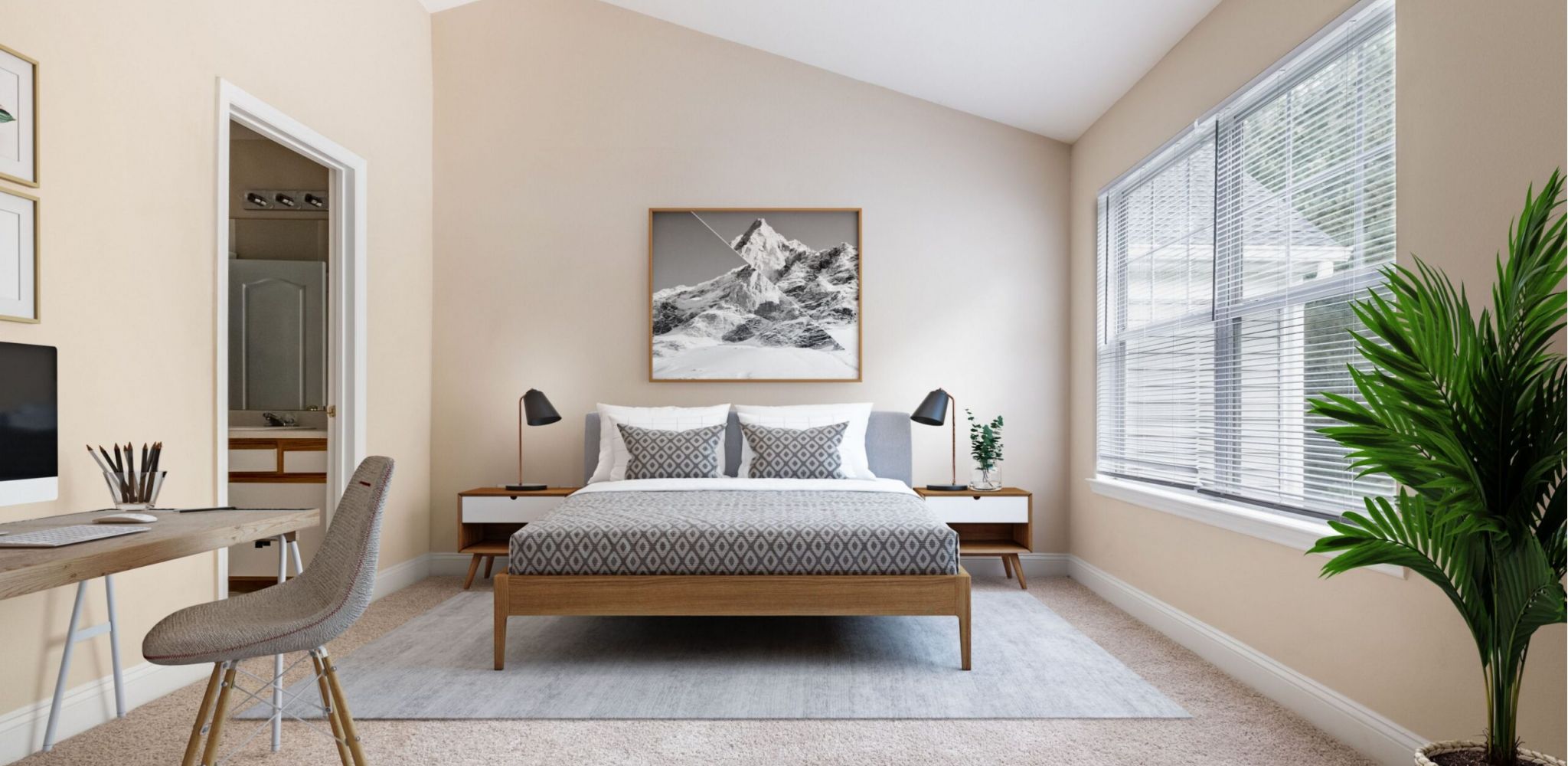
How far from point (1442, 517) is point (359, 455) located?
4227mm

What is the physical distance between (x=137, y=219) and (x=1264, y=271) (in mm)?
3814

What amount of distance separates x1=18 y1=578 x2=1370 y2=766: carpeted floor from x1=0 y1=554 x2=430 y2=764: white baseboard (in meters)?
0.05

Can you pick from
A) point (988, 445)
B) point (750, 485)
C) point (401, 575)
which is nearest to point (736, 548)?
point (750, 485)

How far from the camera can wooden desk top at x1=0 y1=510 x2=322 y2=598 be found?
1.61 m

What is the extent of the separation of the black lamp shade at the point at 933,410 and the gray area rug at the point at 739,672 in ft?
3.55

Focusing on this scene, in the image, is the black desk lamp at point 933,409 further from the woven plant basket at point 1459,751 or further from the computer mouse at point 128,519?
the computer mouse at point 128,519

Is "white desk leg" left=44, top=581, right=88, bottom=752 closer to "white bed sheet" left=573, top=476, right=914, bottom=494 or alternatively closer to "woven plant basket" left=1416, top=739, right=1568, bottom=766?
"white bed sheet" left=573, top=476, right=914, bottom=494

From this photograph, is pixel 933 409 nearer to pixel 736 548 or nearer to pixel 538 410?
pixel 736 548

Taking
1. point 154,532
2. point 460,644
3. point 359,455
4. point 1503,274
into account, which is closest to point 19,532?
point 154,532

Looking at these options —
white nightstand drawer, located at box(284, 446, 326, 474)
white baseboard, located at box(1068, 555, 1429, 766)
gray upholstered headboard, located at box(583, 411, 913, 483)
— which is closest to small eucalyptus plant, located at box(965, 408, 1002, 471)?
gray upholstered headboard, located at box(583, 411, 913, 483)

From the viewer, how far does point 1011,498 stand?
4.70 metres

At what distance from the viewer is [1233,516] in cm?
313

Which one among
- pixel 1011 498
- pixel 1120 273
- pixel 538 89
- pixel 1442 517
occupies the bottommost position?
pixel 1011 498

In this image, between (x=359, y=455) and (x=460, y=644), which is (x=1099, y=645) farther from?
(x=359, y=455)
